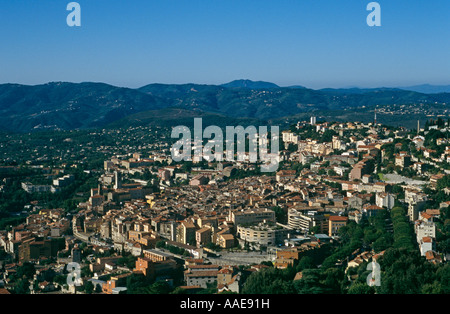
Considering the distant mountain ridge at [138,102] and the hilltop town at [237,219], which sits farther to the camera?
the distant mountain ridge at [138,102]

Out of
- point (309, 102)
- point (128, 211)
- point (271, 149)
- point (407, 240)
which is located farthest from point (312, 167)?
point (309, 102)

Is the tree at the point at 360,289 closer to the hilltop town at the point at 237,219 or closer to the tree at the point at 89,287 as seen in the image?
the hilltop town at the point at 237,219
